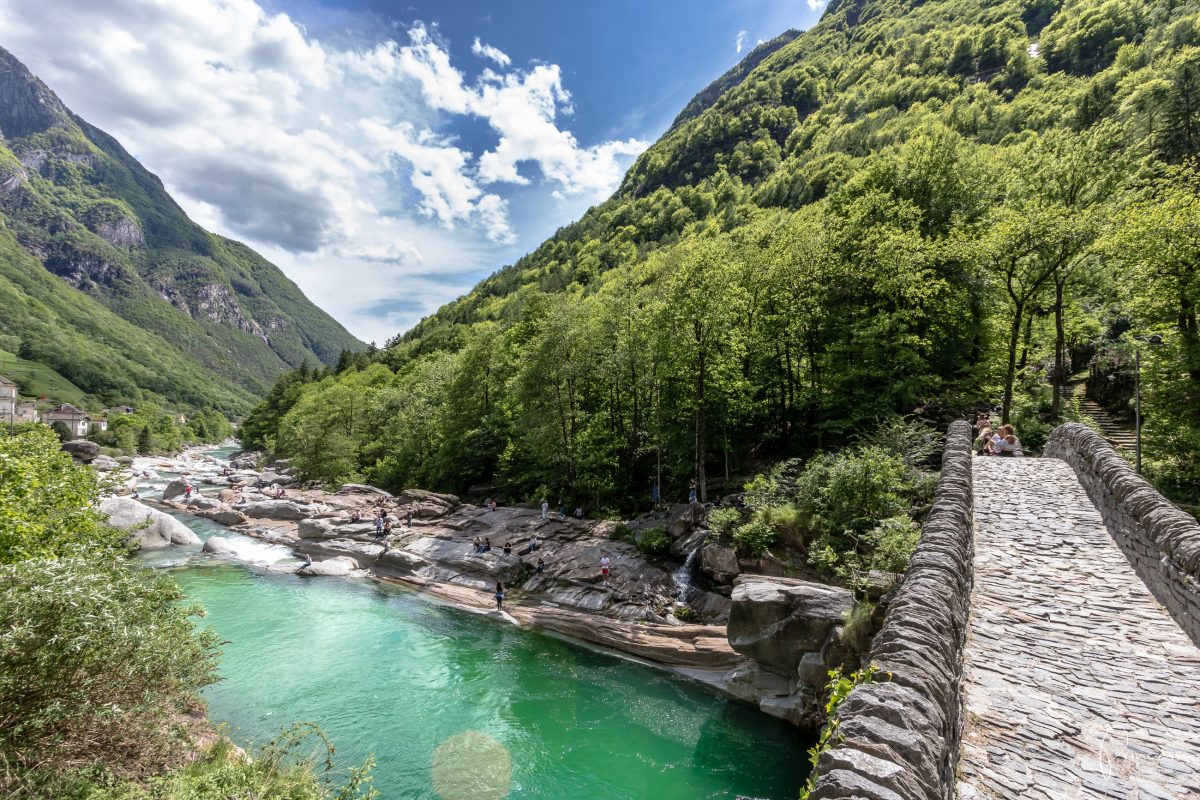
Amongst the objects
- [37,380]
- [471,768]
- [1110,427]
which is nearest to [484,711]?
[471,768]

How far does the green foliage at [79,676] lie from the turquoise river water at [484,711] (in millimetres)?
4066

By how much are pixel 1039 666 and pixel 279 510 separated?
49834 mm

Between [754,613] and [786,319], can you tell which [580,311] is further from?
[754,613]

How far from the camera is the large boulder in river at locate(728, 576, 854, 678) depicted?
16156 millimetres

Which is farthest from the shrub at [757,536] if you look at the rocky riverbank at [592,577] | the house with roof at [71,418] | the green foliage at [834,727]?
the house with roof at [71,418]

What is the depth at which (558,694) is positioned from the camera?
18438mm

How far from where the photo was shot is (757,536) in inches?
832

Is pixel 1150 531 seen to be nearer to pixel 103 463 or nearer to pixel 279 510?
pixel 279 510

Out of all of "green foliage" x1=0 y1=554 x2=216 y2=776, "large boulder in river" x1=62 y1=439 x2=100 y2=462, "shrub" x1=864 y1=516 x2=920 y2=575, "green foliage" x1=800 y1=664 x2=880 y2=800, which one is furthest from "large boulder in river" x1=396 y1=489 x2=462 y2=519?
"large boulder in river" x1=62 y1=439 x2=100 y2=462

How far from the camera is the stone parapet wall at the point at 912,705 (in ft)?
13.9

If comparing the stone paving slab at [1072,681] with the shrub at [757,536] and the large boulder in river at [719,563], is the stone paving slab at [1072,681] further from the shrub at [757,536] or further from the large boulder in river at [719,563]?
the large boulder in river at [719,563]

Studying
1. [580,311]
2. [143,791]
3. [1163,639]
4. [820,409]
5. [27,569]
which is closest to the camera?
[1163,639]

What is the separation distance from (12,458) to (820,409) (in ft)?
104

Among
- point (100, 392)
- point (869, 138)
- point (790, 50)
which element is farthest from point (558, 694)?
point (100, 392)
